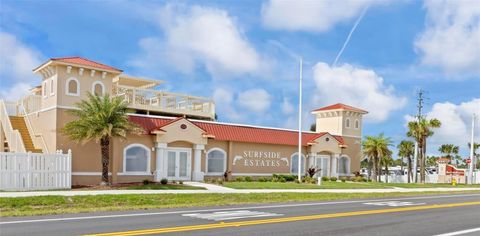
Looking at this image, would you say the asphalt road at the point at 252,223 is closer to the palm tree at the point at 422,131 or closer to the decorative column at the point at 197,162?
the decorative column at the point at 197,162

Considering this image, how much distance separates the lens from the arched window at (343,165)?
4032 cm

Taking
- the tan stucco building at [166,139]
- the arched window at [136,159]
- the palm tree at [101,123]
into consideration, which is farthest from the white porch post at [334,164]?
the palm tree at [101,123]

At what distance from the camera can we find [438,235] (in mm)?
11398

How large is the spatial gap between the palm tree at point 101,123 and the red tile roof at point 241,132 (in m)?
3.70

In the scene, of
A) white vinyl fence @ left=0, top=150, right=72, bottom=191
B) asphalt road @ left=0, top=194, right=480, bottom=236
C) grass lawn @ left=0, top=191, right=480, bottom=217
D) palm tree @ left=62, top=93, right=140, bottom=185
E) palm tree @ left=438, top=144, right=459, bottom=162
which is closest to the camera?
asphalt road @ left=0, top=194, right=480, bottom=236

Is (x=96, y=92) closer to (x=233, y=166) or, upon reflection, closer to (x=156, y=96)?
(x=156, y=96)

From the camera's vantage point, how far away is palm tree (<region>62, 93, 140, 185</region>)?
24.5 m

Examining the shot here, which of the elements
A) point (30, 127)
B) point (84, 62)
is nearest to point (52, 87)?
point (84, 62)

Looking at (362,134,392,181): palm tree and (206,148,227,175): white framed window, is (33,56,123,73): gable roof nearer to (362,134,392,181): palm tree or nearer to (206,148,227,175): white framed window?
(206,148,227,175): white framed window

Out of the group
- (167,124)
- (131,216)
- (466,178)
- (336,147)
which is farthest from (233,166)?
(466,178)

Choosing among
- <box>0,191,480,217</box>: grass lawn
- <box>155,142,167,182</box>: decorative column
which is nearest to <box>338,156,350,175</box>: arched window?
<box>155,142,167,182</box>: decorative column

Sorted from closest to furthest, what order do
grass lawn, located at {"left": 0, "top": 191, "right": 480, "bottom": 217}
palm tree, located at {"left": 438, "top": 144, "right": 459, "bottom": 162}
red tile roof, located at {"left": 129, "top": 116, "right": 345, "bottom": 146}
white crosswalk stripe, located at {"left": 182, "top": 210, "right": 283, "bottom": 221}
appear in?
white crosswalk stripe, located at {"left": 182, "top": 210, "right": 283, "bottom": 221} → grass lawn, located at {"left": 0, "top": 191, "right": 480, "bottom": 217} → red tile roof, located at {"left": 129, "top": 116, "right": 345, "bottom": 146} → palm tree, located at {"left": 438, "top": 144, "right": 459, "bottom": 162}

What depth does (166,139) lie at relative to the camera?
30125mm

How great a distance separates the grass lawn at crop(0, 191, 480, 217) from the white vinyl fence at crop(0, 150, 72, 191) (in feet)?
17.1
